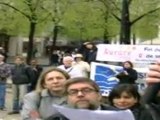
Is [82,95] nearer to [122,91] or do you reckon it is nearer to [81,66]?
[122,91]

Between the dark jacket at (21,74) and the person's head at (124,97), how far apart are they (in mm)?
8383

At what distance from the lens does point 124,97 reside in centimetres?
454

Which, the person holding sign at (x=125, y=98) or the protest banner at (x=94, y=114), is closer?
the protest banner at (x=94, y=114)

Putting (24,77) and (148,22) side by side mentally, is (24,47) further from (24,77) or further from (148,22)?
(24,77)

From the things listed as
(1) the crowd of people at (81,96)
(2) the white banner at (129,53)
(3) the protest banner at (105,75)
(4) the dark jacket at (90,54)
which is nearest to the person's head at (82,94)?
(1) the crowd of people at (81,96)

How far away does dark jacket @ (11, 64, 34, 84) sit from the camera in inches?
508

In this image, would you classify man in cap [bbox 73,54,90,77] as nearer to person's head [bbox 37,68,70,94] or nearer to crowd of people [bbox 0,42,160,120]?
crowd of people [bbox 0,42,160,120]

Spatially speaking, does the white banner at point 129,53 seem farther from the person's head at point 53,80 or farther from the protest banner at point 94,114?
the protest banner at point 94,114

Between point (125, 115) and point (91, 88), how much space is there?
1.92 ft

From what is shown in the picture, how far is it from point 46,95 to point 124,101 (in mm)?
658

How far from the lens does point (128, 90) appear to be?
181 inches

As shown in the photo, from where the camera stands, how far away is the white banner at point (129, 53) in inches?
577

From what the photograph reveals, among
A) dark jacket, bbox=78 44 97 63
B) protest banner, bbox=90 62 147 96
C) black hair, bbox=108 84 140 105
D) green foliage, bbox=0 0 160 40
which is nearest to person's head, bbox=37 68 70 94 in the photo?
black hair, bbox=108 84 140 105

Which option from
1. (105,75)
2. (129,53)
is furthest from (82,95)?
(129,53)
